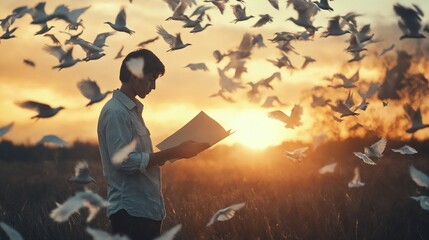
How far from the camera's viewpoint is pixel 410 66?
81.6 ft

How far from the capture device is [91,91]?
4.83 m

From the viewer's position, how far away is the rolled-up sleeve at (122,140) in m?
3.89

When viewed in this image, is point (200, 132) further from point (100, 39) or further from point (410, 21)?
point (410, 21)

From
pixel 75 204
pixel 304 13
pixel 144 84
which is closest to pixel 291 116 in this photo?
pixel 304 13

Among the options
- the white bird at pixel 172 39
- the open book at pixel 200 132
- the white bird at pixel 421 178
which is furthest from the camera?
the white bird at pixel 172 39

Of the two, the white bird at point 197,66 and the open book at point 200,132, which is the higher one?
the open book at point 200,132

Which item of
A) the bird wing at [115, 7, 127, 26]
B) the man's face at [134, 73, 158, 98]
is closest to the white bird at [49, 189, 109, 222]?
the man's face at [134, 73, 158, 98]

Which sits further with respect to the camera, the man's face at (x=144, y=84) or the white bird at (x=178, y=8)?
the white bird at (x=178, y=8)

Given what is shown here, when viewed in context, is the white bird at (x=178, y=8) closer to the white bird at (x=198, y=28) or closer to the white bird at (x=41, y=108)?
the white bird at (x=198, y=28)

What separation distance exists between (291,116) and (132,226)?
3.16 meters

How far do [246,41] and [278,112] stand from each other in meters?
1.36

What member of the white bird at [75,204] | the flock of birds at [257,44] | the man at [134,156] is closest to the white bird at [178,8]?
the flock of birds at [257,44]

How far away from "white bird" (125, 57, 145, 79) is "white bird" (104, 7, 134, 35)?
2.30m

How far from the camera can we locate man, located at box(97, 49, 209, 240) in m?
3.95
